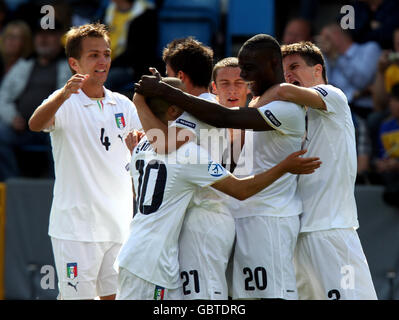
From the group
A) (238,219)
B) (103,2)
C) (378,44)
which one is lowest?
(238,219)

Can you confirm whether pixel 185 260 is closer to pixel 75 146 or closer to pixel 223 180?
pixel 223 180

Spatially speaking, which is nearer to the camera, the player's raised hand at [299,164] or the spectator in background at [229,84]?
the player's raised hand at [299,164]

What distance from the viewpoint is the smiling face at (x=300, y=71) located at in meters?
5.12

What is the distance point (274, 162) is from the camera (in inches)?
191

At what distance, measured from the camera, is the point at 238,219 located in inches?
192

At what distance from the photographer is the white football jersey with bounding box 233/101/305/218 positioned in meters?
4.78

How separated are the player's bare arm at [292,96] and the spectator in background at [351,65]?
14.7 ft

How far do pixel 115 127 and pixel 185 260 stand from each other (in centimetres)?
136

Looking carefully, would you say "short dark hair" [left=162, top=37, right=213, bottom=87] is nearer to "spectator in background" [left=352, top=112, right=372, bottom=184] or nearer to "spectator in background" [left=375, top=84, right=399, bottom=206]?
"spectator in background" [left=375, top=84, right=399, bottom=206]

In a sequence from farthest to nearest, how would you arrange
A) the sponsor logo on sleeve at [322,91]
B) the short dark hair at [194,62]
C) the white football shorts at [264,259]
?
the short dark hair at [194,62]
the sponsor logo on sleeve at [322,91]
the white football shorts at [264,259]

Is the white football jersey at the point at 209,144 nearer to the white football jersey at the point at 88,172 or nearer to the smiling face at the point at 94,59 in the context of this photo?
the white football jersey at the point at 88,172

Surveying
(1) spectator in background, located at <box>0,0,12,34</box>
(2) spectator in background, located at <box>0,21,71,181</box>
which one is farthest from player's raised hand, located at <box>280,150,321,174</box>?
(1) spectator in background, located at <box>0,0,12,34</box>

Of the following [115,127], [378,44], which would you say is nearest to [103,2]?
[378,44]

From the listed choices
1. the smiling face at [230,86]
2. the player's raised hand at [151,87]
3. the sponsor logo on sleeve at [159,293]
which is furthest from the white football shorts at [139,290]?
the smiling face at [230,86]
